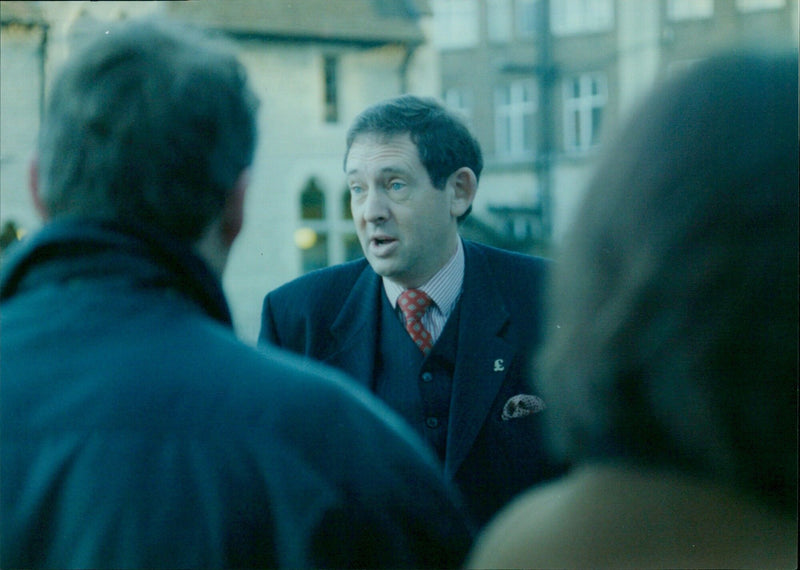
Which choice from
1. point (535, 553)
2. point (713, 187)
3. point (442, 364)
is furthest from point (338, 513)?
point (442, 364)

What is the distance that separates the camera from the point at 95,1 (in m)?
18.1

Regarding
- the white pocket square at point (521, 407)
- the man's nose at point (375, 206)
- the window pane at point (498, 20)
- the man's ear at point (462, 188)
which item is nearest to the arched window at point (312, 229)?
the window pane at point (498, 20)

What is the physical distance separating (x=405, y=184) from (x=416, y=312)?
1.27 feet

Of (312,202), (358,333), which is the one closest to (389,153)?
(358,333)

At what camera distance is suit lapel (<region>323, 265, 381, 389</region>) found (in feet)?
9.74

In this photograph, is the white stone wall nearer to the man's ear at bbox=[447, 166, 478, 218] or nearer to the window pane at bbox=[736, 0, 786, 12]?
the window pane at bbox=[736, 0, 786, 12]

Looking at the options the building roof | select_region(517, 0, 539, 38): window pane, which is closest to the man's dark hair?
the building roof

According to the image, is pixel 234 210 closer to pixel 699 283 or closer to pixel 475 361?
pixel 699 283

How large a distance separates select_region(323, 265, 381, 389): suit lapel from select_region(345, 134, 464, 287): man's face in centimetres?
10

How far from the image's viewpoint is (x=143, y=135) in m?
1.45

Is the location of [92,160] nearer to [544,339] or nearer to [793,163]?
[793,163]

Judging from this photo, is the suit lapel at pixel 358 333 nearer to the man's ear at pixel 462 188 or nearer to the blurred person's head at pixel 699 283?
the man's ear at pixel 462 188

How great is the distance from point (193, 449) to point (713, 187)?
0.73 meters

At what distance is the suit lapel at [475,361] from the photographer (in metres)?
2.80
